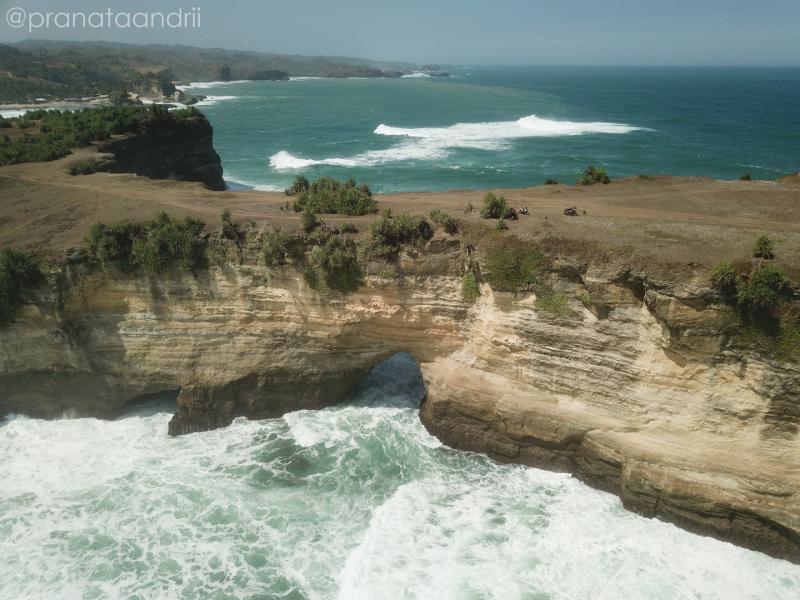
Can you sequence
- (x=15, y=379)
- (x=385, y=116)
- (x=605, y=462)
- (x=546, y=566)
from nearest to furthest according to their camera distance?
(x=546, y=566), (x=605, y=462), (x=15, y=379), (x=385, y=116)

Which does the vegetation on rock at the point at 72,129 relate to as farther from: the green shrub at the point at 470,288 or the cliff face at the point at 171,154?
the green shrub at the point at 470,288

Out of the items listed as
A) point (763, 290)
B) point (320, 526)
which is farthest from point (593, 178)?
point (320, 526)

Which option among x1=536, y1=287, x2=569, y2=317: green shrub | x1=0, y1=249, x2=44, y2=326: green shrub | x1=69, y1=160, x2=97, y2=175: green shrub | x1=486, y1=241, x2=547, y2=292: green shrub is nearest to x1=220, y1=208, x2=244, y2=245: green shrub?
x1=0, y1=249, x2=44, y2=326: green shrub

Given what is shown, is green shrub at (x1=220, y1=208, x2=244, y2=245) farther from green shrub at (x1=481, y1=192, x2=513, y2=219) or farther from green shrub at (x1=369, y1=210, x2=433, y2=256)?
green shrub at (x1=481, y1=192, x2=513, y2=219)

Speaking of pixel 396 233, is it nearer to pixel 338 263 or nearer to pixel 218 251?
pixel 338 263

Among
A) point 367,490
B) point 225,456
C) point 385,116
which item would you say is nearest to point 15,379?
point 225,456

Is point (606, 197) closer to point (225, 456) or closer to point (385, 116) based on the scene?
point (225, 456)
